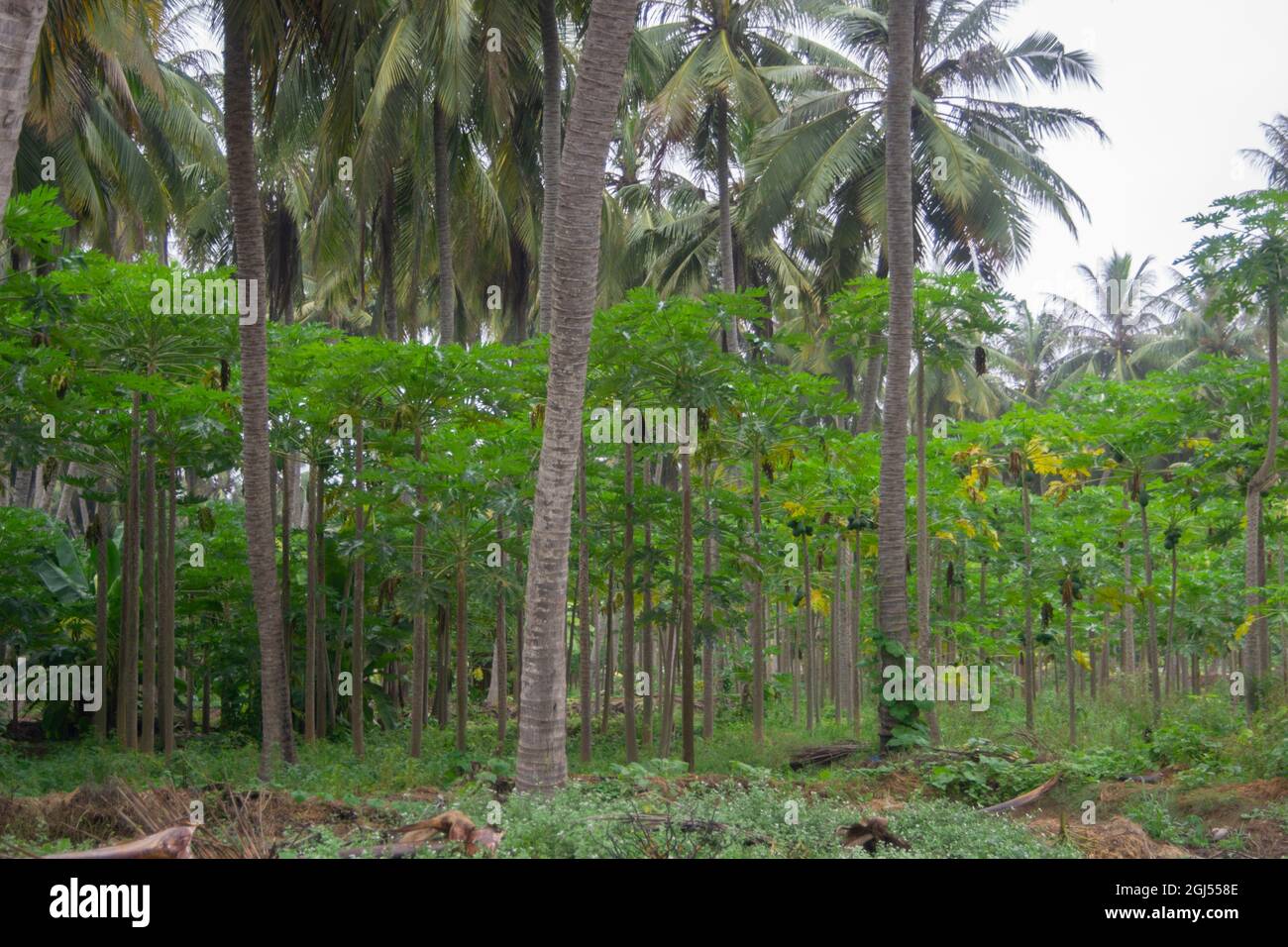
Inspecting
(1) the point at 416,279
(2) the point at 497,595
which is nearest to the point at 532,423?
(2) the point at 497,595

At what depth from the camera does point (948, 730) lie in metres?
18.5

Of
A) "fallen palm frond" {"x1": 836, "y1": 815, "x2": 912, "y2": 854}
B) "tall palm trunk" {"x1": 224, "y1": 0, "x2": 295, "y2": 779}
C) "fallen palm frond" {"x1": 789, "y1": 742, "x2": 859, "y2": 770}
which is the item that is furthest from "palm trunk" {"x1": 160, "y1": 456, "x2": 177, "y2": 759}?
"fallen palm frond" {"x1": 836, "y1": 815, "x2": 912, "y2": 854}

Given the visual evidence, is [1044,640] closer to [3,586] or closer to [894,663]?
[894,663]

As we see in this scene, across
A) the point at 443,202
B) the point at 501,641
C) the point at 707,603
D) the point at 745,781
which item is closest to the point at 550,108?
the point at 443,202

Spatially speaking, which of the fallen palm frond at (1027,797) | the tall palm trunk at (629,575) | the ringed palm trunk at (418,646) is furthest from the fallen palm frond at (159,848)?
the tall palm trunk at (629,575)

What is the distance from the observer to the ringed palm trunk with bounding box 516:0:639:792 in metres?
9.08

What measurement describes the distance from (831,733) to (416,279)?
13.6m

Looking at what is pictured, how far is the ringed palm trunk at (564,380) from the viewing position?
9.08 m

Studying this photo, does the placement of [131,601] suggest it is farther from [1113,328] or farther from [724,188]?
[1113,328]

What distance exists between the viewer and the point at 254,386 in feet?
44.4

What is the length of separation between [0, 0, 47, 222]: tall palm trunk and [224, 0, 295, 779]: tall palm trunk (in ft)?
19.0

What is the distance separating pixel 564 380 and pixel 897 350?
769cm

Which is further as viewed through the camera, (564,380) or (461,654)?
(461,654)

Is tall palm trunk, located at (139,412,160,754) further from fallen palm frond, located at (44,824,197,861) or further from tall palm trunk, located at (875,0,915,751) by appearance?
tall palm trunk, located at (875,0,915,751)
